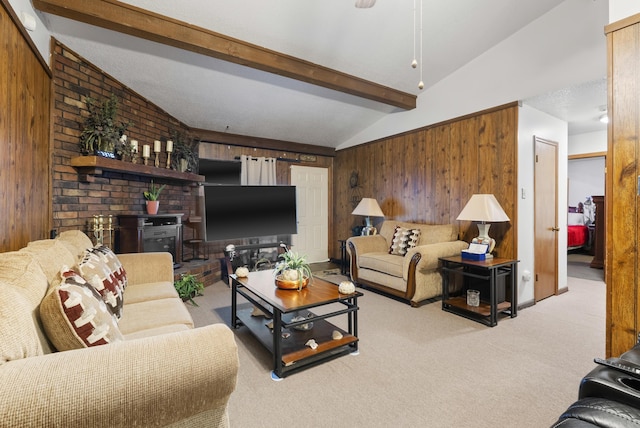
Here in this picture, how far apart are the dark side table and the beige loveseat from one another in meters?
0.16

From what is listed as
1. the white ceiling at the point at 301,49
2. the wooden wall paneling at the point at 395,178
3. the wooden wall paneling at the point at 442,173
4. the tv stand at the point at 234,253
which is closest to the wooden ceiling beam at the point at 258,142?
the white ceiling at the point at 301,49

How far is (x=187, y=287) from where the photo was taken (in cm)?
351

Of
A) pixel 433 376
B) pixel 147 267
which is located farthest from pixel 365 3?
pixel 147 267

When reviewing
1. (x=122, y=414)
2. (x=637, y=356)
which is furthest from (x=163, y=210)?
(x=637, y=356)

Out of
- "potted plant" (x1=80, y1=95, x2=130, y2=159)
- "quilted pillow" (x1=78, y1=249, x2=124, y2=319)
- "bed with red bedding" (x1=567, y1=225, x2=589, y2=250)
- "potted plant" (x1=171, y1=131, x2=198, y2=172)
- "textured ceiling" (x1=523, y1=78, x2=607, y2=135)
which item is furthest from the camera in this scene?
"bed with red bedding" (x1=567, y1=225, x2=589, y2=250)

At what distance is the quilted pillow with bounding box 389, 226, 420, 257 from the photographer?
13.1ft

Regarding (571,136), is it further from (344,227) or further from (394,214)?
(344,227)

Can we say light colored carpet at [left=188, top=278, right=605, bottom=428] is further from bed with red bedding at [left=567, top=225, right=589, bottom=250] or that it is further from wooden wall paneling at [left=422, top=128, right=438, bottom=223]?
bed with red bedding at [left=567, top=225, right=589, bottom=250]

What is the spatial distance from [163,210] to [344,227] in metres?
3.30

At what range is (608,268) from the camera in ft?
6.02

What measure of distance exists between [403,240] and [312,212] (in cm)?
239

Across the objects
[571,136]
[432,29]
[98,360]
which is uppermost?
[432,29]

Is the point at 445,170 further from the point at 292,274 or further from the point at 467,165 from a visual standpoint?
the point at 292,274

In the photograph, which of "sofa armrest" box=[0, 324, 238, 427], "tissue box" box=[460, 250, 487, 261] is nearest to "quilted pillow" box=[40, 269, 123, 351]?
"sofa armrest" box=[0, 324, 238, 427]
